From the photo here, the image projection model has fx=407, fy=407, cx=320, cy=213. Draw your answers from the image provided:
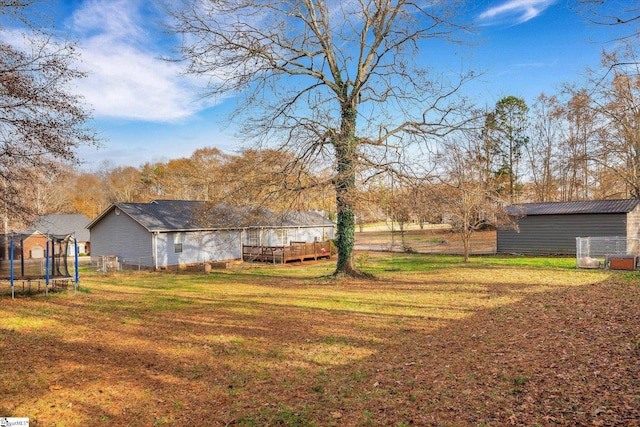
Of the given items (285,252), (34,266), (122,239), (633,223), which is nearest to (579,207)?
(633,223)

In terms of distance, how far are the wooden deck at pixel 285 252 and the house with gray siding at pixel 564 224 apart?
12858 mm

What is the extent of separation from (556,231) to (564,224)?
2.19 ft

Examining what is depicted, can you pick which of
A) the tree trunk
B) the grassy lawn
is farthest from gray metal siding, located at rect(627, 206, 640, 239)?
the tree trunk

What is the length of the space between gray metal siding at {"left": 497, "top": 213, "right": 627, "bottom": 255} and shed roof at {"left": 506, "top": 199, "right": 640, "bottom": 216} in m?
0.35

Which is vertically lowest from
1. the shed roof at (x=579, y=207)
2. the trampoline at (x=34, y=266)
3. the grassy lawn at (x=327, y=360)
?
the grassy lawn at (x=327, y=360)

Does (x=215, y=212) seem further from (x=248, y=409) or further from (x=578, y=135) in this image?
(x=578, y=135)

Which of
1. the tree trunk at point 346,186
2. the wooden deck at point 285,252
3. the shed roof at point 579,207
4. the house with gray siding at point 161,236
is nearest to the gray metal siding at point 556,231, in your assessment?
the shed roof at point 579,207

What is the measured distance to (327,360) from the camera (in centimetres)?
659

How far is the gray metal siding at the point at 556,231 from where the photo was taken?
24214 mm

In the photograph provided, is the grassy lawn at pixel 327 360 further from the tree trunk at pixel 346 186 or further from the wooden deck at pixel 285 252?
the wooden deck at pixel 285 252

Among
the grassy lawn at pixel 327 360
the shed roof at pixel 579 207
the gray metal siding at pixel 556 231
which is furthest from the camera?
the gray metal siding at pixel 556 231

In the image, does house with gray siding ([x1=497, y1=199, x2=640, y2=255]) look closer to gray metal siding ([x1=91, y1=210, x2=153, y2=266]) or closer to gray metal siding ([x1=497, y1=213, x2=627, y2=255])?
gray metal siding ([x1=497, y1=213, x2=627, y2=255])

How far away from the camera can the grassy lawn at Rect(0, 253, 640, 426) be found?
4.62 metres

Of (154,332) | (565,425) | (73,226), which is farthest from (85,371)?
(73,226)
